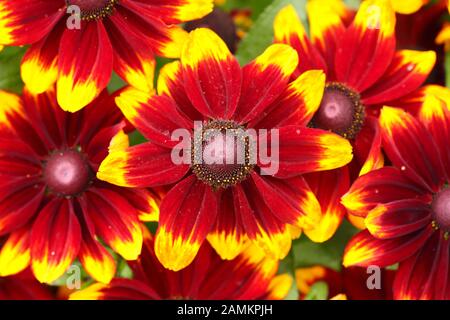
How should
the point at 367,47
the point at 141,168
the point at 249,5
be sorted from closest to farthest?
the point at 141,168 < the point at 367,47 < the point at 249,5

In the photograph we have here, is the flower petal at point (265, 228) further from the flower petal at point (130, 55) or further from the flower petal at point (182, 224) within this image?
the flower petal at point (130, 55)

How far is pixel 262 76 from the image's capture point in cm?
88

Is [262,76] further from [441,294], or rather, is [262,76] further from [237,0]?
[237,0]

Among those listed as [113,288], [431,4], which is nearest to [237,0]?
[431,4]

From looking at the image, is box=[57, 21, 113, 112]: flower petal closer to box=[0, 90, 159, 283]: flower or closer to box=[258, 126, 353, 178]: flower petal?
box=[0, 90, 159, 283]: flower

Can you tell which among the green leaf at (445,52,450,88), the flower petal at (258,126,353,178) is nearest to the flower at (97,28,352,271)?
the flower petal at (258,126,353,178)

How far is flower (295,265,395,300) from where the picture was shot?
3.34ft

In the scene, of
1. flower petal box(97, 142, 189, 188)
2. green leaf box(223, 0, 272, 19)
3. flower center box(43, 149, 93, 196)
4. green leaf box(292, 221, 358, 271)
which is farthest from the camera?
green leaf box(223, 0, 272, 19)

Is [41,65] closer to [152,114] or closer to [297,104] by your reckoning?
[152,114]

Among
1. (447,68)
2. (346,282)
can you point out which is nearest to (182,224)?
(346,282)

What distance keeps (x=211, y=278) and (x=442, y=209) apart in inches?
11.6

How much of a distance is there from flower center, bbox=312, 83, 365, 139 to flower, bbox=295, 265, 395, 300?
0.18 metres

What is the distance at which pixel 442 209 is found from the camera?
932 millimetres

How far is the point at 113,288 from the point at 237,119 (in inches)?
9.9
